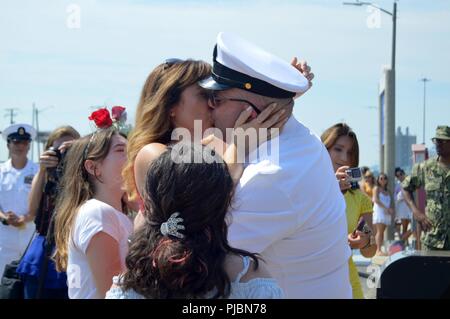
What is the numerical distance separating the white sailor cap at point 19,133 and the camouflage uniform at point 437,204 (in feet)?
13.1

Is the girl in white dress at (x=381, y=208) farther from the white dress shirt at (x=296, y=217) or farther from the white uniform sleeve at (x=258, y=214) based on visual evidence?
the white uniform sleeve at (x=258, y=214)

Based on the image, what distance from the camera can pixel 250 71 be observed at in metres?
2.44

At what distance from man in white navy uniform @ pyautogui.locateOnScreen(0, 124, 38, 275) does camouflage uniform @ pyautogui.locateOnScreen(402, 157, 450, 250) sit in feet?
12.7

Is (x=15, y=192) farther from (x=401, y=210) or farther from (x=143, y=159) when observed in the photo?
(x=401, y=210)

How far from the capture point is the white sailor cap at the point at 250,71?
243cm

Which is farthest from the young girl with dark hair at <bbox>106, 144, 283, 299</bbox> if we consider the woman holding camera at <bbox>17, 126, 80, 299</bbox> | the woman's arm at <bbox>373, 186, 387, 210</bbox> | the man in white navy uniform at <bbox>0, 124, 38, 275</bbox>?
the woman's arm at <bbox>373, 186, 387, 210</bbox>

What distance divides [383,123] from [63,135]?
Answer: 30.9 ft

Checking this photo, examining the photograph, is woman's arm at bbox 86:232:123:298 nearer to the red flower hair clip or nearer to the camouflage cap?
the red flower hair clip

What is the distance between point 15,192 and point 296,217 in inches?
206

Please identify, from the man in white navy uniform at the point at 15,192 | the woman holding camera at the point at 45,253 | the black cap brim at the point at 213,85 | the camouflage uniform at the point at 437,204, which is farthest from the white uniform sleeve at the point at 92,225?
the camouflage uniform at the point at 437,204

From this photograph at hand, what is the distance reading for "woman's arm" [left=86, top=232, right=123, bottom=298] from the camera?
9.68 ft

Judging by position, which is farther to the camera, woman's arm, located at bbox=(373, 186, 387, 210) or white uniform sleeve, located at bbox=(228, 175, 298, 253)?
woman's arm, located at bbox=(373, 186, 387, 210)

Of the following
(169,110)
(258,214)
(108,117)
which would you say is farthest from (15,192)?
(258,214)
